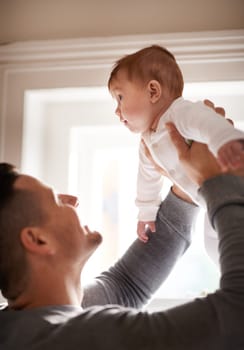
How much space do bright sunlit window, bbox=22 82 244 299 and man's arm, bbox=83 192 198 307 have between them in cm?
35

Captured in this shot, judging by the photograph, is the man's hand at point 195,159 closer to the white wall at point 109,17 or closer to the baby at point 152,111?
the baby at point 152,111

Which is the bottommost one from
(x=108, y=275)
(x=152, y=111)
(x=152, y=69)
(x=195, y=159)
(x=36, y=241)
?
(x=108, y=275)

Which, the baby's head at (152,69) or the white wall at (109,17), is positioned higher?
the white wall at (109,17)

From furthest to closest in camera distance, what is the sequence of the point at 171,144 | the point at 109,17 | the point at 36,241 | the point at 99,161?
the point at 99,161 < the point at 109,17 < the point at 171,144 < the point at 36,241

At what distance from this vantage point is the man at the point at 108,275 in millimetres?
Answer: 979

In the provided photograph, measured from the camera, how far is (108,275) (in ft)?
4.81

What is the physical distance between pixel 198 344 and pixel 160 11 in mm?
1101

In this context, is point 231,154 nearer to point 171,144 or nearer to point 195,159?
point 195,159

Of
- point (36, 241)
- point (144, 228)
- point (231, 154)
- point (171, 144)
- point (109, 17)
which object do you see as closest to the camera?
point (231, 154)

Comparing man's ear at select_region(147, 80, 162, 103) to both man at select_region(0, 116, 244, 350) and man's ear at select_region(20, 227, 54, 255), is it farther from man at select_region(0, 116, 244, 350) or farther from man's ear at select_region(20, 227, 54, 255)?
man's ear at select_region(20, 227, 54, 255)

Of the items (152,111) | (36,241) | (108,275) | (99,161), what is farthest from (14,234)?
(99,161)

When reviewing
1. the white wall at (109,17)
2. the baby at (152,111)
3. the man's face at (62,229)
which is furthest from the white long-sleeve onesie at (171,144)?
the white wall at (109,17)

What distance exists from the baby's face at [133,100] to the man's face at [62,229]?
317 mm

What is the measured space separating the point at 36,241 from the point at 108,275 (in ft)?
1.17
